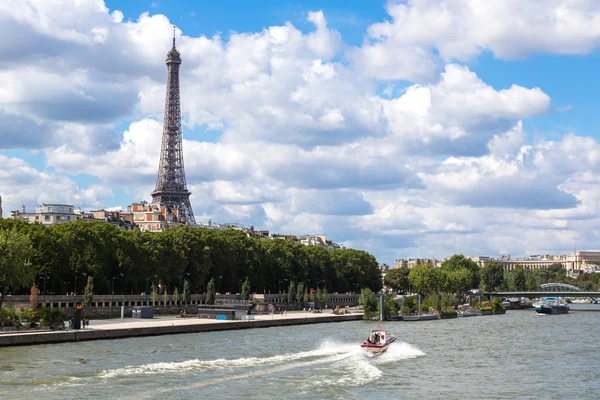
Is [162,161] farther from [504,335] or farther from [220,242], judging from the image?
[504,335]

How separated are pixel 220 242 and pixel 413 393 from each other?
76.4m

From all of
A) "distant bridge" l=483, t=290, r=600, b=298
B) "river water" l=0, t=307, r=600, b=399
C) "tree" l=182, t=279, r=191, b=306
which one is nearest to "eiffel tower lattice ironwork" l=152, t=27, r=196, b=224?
"distant bridge" l=483, t=290, r=600, b=298

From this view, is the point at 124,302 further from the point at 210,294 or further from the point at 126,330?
the point at 126,330

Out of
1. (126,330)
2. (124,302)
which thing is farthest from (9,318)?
(124,302)

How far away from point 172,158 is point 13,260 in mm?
117982

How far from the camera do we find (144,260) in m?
100

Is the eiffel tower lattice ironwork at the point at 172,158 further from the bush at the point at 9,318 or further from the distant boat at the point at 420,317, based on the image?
the bush at the point at 9,318

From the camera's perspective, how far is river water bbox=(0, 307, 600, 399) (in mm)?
40062

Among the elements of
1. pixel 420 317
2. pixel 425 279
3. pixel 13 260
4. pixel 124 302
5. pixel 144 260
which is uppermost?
pixel 144 260

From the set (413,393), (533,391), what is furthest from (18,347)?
(533,391)

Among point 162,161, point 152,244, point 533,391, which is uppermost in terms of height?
point 162,161

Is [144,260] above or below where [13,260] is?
above

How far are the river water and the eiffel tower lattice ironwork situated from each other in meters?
117

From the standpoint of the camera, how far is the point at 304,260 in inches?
5497
